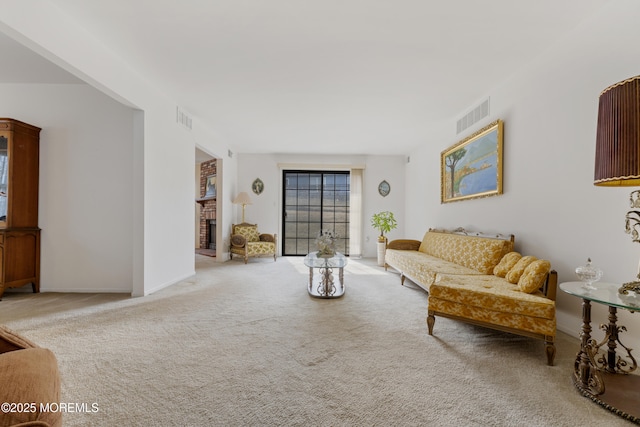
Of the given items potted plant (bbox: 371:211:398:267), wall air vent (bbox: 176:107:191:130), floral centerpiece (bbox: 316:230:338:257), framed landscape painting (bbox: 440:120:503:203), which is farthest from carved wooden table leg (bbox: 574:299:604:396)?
wall air vent (bbox: 176:107:191:130)

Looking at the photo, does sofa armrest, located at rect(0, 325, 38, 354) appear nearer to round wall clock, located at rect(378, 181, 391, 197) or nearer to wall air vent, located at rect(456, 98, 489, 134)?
wall air vent, located at rect(456, 98, 489, 134)

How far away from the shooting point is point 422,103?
422 centimetres

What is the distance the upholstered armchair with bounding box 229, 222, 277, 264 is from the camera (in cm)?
663

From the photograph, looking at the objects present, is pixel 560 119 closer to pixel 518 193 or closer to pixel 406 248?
pixel 518 193

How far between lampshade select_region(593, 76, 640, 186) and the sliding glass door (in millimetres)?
6282

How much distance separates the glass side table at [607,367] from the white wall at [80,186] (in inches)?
192

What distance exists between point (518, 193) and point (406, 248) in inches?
97.8

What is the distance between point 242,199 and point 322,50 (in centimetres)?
476

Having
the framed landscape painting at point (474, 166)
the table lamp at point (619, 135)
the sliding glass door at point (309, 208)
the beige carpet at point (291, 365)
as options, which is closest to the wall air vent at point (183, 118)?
the beige carpet at point (291, 365)

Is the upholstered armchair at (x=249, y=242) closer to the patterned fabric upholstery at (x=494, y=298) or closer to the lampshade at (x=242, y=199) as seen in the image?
the lampshade at (x=242, y=199)

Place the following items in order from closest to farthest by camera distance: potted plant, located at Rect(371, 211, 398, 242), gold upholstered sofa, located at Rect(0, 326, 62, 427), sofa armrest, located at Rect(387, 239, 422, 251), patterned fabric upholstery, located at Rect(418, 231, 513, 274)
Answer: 1. gold upholstered sofa, located at Rect(0, 326, 62, 427)
2. patterned fabric upholstery, located at Rect(418, 231, 513, 274)
3. sofa armrest, located at Rect(387, 239, 422, 251)
4. potted plant, located at Rect(371, 211, 398, 242)

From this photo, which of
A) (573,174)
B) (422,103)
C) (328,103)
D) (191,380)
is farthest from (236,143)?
(573,174)

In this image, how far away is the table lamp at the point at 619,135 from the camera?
Answer: 1452mm

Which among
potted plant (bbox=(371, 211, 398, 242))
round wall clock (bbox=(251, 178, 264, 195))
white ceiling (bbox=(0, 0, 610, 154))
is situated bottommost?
potted plant (bbox=(371, 211, 398, 242))
